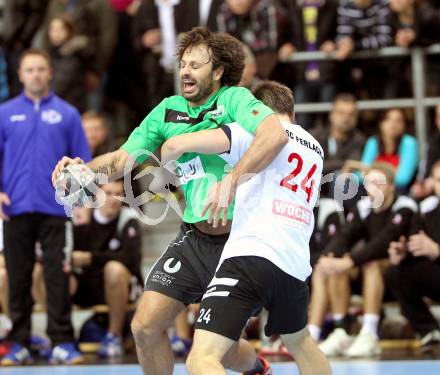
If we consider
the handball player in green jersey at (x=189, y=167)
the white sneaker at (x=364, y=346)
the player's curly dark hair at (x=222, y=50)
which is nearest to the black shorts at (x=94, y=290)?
the white sneaker at (x=364, y=346)

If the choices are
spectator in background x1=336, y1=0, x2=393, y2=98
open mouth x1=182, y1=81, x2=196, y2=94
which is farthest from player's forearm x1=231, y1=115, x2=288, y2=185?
spectator in background x1=336, y1=0, x2=393, y2=98

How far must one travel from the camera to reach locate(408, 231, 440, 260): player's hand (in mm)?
7758

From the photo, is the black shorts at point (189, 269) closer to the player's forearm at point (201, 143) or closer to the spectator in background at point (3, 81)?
the player's forearm at point (201, 143)

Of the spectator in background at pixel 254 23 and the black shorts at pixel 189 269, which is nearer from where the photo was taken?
the black shorts at pixel 189 269

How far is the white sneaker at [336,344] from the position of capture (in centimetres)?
779

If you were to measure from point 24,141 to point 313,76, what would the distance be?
2.99 metres

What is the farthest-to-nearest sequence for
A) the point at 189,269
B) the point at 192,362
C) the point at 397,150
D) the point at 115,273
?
1. the point at 397,150
2. the point at 115,273
3. the point at 189,269
4. the point at 192,362

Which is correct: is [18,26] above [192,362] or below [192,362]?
above

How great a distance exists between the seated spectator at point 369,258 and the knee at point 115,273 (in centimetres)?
152

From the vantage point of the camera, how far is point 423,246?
7.76m

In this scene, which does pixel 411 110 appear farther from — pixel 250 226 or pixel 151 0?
pixel 250 226

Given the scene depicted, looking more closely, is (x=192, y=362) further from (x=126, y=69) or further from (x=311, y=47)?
(x=126, y=69)

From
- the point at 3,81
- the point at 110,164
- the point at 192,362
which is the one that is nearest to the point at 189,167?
the point at 110,164

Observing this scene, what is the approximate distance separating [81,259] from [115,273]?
338mm
